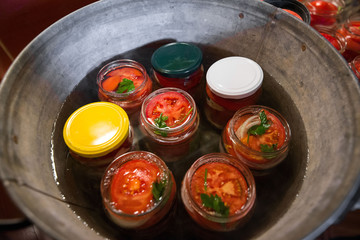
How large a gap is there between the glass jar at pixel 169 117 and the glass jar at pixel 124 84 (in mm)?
117

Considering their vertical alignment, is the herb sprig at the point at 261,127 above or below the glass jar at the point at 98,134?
below

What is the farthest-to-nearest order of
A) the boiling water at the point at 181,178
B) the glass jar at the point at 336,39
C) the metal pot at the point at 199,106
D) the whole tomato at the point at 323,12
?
the whole tomato at the point at 323,12, the glass jar at the point at 336,39, the boiling water at the point at 181,178, the metal pot at the point at 199,106

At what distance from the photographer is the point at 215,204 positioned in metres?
1.07

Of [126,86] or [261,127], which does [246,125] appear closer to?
[261,127]

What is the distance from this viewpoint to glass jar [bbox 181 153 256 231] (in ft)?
3.53

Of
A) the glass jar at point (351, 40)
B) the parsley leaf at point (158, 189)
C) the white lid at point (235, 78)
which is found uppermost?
the white lid at point (235, 78)

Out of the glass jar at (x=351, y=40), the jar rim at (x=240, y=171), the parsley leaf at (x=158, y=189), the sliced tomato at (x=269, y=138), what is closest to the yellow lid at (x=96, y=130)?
the parsley leaf at (x=158, y=189)

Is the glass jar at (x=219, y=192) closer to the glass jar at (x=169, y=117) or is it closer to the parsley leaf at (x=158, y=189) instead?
the parsley leaf at (x=158, y=189)

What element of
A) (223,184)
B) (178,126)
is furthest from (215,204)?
(178,126)

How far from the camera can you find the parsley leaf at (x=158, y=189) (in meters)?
1.11

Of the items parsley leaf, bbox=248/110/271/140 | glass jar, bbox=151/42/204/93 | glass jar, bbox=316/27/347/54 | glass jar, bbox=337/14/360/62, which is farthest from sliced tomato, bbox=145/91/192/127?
glass jar, bbox=337/14/360/62

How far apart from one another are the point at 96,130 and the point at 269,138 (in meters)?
0.88

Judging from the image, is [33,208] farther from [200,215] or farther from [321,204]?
[321,204]

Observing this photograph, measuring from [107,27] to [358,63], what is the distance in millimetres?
1673
